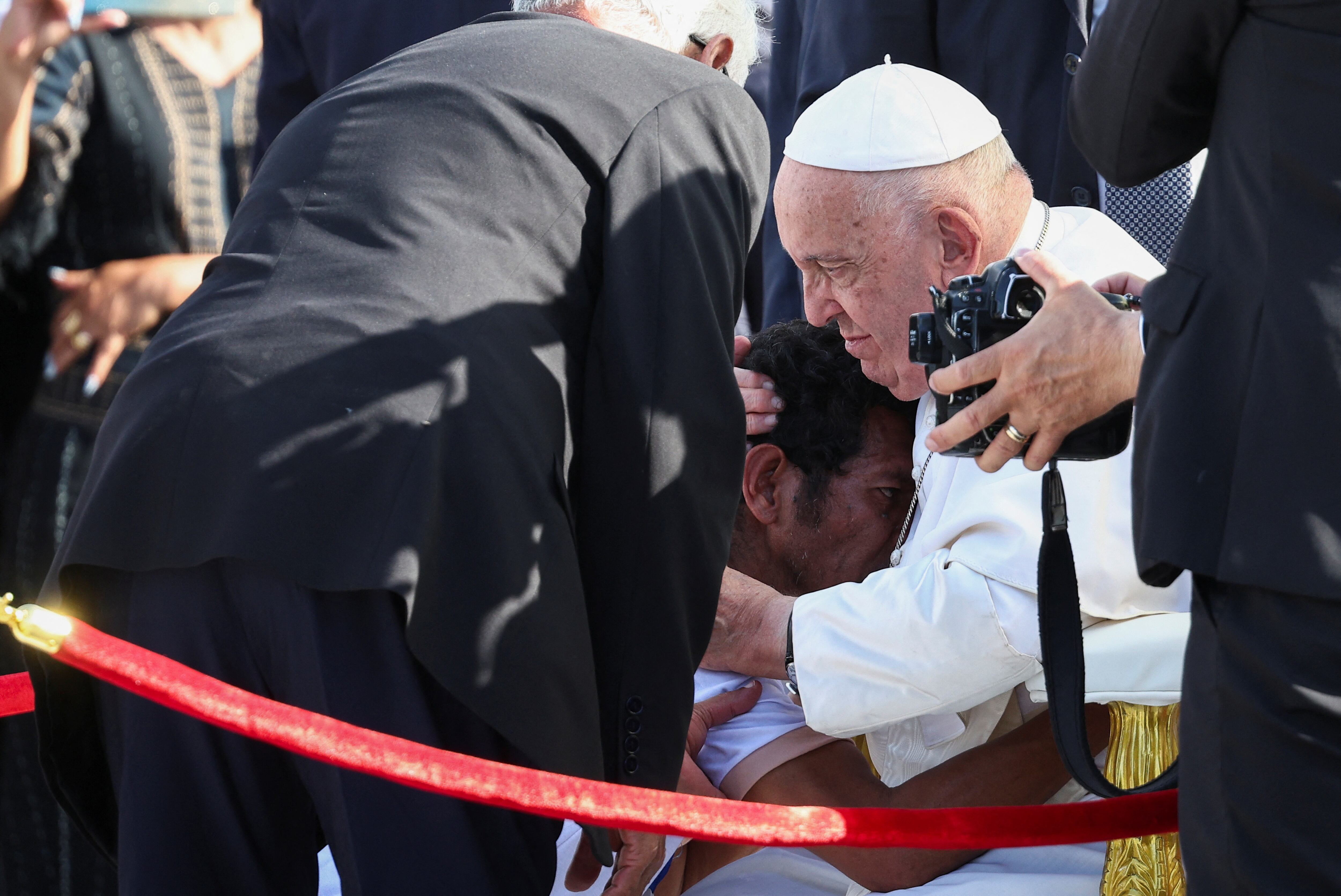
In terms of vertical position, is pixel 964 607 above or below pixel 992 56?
below

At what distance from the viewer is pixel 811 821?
6.47 ft

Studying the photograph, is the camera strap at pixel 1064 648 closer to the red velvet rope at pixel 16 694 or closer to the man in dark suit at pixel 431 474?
the man in dark suit at pixel 431 474

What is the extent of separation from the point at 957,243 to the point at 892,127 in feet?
0.95

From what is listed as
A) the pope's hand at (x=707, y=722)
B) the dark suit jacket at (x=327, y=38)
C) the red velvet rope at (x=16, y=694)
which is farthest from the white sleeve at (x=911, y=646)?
the dark suit jacket at (x=327, y=38)

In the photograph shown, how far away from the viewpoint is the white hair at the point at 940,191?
2934 mm

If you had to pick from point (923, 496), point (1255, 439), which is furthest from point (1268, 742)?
point (923, 496)

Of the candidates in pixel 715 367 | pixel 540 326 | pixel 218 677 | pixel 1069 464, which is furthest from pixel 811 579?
pixel 218 677

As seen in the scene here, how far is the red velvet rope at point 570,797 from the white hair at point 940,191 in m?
1.30

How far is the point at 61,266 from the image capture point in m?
3.52

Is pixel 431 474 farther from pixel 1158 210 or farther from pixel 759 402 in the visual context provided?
pixel 1158 210

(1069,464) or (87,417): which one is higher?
(1069,464)

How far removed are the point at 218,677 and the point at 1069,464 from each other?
1559 millimetres

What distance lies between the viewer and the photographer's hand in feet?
6.69

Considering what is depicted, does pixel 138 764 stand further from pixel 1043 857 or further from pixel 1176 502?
pixel 1043 857
